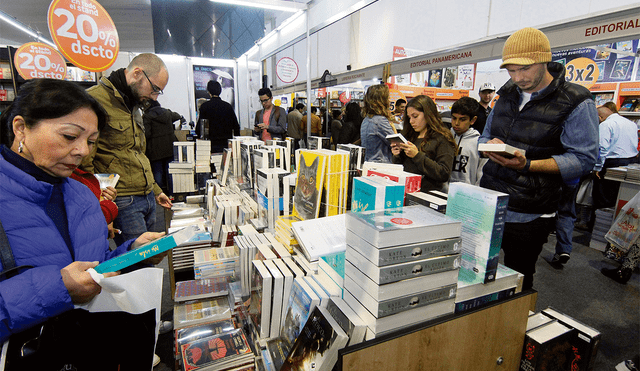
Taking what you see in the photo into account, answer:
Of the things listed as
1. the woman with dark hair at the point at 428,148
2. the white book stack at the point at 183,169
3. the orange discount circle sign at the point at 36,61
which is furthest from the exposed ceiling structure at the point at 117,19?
the woman with dark hair at the point at 428,148

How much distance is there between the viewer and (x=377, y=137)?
297cm

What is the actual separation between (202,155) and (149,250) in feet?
11.4

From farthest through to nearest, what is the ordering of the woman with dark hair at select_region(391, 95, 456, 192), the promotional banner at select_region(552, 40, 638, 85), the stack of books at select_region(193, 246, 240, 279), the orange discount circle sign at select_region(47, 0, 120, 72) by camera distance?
the promotional banner at select_region(552, 40, 638, 85), the orange discount circle sign at select_region(47, 0, 120, 72), the woman with dark hair at select_region(391, 95, 456, 192), the stack of books at select_region(193, 246, 240, 279)

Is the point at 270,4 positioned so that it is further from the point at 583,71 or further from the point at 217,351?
the point at 583,71

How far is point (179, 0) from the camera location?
29.2ft

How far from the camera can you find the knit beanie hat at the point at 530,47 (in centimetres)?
138

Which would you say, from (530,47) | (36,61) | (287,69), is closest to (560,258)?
(530,47)

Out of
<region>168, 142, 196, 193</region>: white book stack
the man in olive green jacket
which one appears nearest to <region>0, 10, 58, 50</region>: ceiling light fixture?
<region>168, 142, 196, 193</region>: white book stack

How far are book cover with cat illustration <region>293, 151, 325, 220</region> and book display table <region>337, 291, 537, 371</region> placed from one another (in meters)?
0.72

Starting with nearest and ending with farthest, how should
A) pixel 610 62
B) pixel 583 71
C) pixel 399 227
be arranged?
pixel 399 227, pixel 583 71, pixel 610 62

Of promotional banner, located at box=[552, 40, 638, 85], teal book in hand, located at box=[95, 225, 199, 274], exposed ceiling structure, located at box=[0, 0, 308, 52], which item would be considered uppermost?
exposed ceiling structure, located at box=[0, 0, 308, 52]

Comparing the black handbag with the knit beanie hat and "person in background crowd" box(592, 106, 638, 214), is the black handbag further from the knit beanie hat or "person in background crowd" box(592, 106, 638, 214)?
"person in background crowd" box(592, 106, 638, 214)

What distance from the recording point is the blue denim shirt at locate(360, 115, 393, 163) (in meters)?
2.92

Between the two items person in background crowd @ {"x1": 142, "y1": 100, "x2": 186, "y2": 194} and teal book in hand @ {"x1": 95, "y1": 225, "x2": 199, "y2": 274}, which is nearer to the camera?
teal book in hand @ {"x1": 95, "y1": 225, "x2": 199, "y2": 274}
